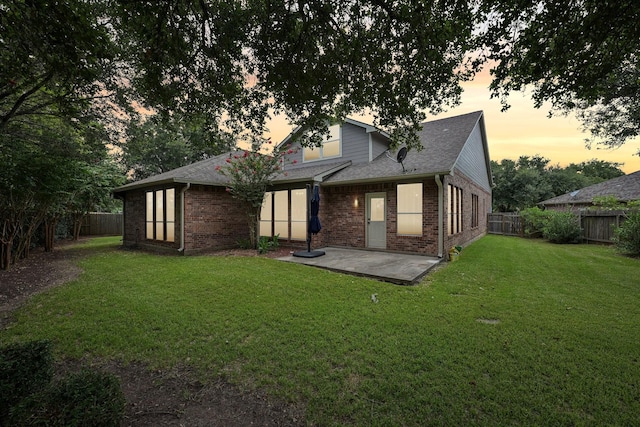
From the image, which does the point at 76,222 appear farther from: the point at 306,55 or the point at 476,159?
the point at 476,159

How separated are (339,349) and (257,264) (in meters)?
4.94

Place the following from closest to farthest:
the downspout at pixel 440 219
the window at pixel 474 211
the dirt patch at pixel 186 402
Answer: the dirt patch at pixel 186 402
the downspout at pixel 440 219
the window at pixel 474 211

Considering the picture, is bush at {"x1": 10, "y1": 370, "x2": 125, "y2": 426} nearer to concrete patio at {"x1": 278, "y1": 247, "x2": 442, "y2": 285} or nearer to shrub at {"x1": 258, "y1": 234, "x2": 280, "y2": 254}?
concrete patio at {"x1": 278, "y1": 247, "x2": 442, "y2": 285}

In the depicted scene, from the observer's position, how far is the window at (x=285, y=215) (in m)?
10.5

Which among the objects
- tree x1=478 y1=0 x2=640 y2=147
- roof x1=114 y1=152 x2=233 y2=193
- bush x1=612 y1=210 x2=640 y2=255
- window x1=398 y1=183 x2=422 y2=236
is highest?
tree x1=478 y1=0 x2=640 y2=147

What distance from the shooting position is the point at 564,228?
12828mm

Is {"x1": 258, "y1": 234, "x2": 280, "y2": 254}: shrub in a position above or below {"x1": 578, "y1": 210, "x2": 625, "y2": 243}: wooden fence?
below

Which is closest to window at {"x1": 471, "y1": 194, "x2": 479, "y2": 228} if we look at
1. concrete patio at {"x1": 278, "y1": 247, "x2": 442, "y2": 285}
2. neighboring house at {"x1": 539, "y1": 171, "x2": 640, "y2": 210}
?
concrete patio at {"x1": 278, "y1": 247, "x2": 442, "y2": 285}

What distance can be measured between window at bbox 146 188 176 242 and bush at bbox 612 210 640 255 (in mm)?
16198

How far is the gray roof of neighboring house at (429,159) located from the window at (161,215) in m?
6.27

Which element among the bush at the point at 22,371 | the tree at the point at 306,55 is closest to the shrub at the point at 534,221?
the tree at the point at 306,55

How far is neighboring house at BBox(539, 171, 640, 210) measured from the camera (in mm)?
17016

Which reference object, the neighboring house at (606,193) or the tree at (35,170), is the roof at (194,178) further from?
the neighboring house at (606,193)

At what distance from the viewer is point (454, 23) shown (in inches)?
145
